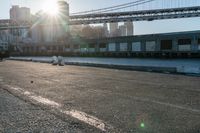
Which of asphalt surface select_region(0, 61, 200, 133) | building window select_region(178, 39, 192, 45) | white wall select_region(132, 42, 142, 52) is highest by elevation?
building window select_region(178, 39, 192, 45)

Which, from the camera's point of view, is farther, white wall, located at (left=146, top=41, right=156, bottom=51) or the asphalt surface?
white wall, located at (left=146, top=41, right=156, bottom=51)

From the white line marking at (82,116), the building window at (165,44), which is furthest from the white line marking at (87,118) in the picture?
the building window at (165,44)

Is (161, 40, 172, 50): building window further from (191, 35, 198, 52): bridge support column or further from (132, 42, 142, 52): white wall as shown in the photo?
(191, 35, 198, 52): bridge support column

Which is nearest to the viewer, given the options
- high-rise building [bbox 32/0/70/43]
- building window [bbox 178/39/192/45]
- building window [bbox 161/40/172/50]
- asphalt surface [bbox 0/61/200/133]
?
asphalt surface [bbox 0/61/200/133]

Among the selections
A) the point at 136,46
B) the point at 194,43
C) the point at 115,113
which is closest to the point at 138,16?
the point at 136,46

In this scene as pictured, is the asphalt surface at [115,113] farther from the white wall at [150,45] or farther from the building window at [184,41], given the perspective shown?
the white wall at [150,45]

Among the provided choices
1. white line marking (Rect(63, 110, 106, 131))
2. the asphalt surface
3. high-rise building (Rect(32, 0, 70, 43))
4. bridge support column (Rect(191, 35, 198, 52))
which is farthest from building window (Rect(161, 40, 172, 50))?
white line marking (Rect(63, 110, 106, 131))

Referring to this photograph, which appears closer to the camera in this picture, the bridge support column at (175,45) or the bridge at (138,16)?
the bridge support column at (175,45)

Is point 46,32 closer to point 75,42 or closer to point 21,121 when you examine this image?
point 75,42

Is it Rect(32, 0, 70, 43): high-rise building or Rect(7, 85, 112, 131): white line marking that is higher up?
Rect(32, 0, 70, 43): high-rise building

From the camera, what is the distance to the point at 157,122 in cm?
625

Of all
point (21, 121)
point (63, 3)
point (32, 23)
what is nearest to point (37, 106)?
point (21, 121)

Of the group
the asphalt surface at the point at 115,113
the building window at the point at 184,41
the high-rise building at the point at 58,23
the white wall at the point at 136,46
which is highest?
the high-rise building at the point at 58,23

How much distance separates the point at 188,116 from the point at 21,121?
3.31 meters
